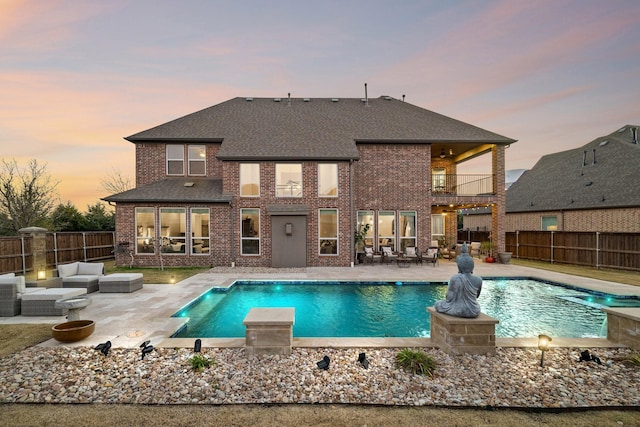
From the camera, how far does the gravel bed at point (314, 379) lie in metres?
3.26

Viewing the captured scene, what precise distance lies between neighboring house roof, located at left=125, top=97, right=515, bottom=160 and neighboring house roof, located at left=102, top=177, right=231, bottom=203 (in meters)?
1.95

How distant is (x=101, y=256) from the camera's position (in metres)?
15.4

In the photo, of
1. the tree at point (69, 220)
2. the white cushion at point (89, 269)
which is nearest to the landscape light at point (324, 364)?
the white cushion at point (89, 269)

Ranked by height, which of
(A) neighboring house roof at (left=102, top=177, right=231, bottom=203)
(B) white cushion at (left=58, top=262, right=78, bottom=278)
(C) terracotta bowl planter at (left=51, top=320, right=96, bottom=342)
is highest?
(A) neighboring house roof at (left=102, top=177, right=231, bottom=203)

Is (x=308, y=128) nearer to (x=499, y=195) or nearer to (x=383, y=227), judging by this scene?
Answer: (x=383, y=227)

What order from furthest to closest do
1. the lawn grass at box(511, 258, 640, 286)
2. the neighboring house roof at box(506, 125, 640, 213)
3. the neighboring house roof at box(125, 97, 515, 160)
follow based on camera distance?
the neighboring house roof at box(506, 125, 640, 213)
the neighboring house roof at box(125, 97, 515, 160)
the lawn grass at box(511, 258, 640, 286)

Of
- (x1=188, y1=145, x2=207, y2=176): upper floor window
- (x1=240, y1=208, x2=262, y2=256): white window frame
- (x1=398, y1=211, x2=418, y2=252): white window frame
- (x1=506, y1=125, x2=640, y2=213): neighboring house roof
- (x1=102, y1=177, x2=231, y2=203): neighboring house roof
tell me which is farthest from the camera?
(x1=188, y1=145, x2=207, y2=176): upper floor window

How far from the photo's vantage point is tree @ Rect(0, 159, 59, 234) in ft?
63.8

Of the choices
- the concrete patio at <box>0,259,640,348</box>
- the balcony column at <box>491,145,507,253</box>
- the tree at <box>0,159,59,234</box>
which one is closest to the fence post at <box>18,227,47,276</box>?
the concrete patio at <box>0,259,640,348</box>

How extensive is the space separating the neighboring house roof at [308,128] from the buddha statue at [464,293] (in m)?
9.42

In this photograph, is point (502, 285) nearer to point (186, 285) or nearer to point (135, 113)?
point (186, 285)

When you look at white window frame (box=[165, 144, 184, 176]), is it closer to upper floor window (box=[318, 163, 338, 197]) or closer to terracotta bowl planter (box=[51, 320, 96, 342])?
upper floor window (box=[318, 163, 338, 197])

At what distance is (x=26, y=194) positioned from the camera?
20.0m

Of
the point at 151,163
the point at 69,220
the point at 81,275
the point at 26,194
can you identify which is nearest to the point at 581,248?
the point at 81,275
